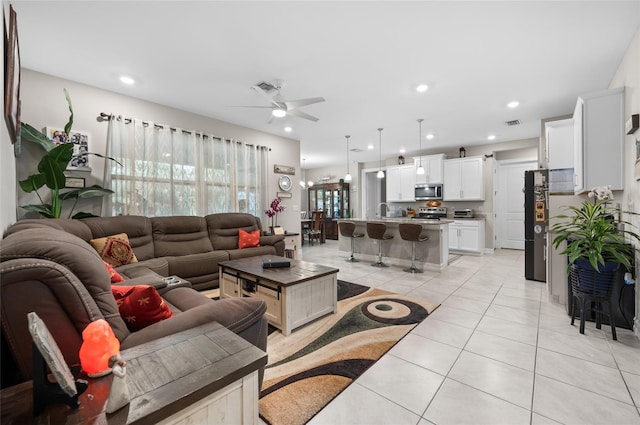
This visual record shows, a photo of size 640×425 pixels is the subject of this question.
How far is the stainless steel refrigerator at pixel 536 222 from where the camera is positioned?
13.1 feet

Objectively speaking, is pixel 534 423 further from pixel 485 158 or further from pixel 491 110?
pixel 485 158

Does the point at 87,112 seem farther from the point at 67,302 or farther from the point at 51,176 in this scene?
the point at 67,302

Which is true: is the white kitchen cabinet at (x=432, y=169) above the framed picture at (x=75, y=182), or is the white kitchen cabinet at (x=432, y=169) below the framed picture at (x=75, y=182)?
above

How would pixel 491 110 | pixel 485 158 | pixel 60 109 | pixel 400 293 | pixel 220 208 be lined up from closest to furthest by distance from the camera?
pixel 60 109 → pixel 400 293 → pixel 491 110 → pixel 220 208 → pixel 485 158

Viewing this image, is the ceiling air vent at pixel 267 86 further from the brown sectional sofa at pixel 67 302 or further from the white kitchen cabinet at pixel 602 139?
the white kitchen cabinet at pixel 602 139

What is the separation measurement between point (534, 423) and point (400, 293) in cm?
213

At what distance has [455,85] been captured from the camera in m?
3.50

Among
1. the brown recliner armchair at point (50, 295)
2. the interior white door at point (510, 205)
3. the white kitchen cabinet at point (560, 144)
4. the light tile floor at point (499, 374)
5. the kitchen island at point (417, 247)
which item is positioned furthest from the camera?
the interior white door at point (510, 205)

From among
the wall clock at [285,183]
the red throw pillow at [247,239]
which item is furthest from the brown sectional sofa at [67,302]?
the wall clock at [285,183]

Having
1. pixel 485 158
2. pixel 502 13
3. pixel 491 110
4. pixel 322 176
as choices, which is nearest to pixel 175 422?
pixel 502 13

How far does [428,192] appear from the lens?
7141 mm

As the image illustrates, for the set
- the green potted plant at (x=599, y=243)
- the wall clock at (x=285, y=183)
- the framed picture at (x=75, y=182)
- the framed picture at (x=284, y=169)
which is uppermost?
the framed picture at (x=284, y=169)

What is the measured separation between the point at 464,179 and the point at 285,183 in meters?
4.46

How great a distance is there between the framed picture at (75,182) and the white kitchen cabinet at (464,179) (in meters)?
7.25
